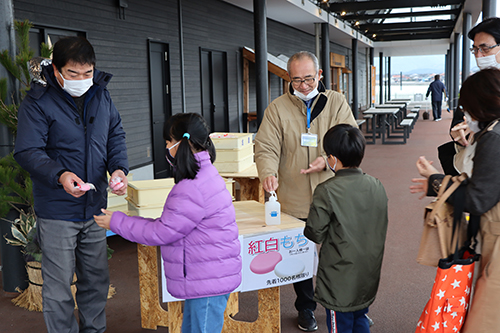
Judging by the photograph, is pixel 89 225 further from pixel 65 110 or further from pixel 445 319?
pixel 445 319

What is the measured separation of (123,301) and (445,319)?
92.9 inches

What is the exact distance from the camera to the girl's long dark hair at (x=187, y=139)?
1.93 meters

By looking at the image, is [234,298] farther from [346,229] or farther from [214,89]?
[214,89]

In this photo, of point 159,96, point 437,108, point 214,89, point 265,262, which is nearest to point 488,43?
point 265,262

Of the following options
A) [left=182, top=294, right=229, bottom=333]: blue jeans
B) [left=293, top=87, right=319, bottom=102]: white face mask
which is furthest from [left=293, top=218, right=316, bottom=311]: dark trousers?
[left=182, top=294, right=229, bottom=333]: blue jeans

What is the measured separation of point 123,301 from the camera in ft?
11.5

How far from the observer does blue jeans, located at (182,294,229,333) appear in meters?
2.06

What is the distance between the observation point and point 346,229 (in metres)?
2.21

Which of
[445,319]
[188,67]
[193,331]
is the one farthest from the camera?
[188,67]

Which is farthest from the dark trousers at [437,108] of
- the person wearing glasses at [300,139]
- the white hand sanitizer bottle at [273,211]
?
the white hand sanitizer bottle at [273,211]

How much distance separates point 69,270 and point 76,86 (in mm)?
946

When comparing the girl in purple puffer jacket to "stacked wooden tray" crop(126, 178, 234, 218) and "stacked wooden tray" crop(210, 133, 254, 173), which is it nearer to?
"stacked wooden tray" crop(126, 178, 234, 218)

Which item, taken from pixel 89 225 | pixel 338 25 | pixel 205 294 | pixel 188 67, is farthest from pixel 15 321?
pixel 338 25

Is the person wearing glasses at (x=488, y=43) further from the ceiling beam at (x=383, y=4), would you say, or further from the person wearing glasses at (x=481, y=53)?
the ceiling beam at (x=383, y=4)
